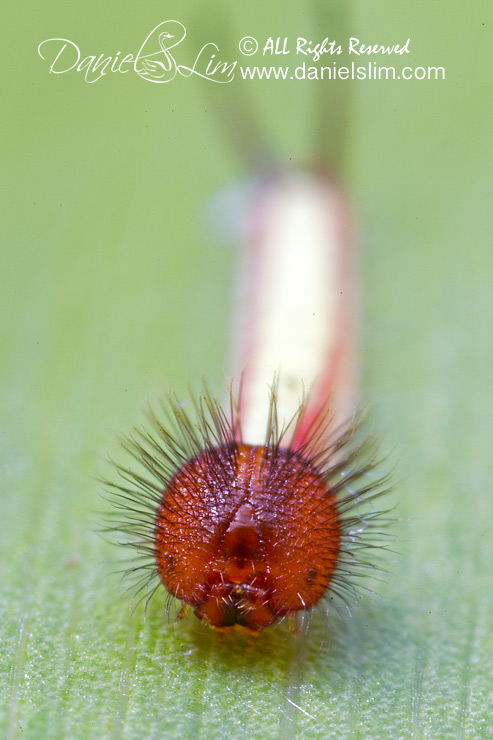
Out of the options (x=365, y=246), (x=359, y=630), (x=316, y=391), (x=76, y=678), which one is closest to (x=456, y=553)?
(x=359, y=630)
